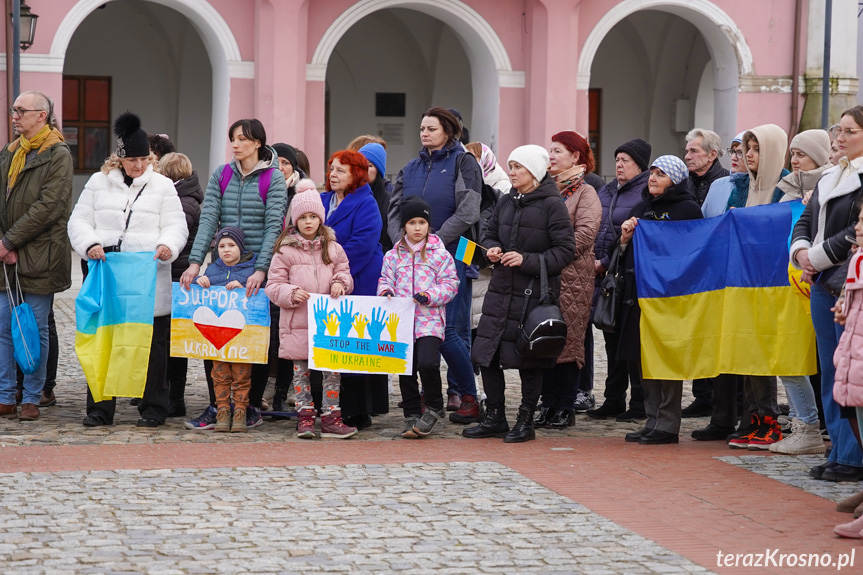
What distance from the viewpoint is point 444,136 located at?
27.7ft

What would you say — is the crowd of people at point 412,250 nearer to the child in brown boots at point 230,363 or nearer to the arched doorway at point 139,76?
the child in brown boots at point 230,363

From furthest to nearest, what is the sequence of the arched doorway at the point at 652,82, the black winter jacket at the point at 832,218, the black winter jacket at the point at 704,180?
1. the arched doorway at the point at 652,82
2. the black winter jacket at the point at 704,180
3. the black winter jacket at the point at 832,218

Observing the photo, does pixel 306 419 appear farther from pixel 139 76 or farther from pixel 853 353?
pixel 139 76

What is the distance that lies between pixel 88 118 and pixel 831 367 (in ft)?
61.0

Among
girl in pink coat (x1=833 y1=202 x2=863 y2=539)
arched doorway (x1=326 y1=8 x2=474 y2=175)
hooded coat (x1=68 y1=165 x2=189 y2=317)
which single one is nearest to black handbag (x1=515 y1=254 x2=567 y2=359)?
girl in pink coat (x1=833 y1=202 x2=863 y2=539)

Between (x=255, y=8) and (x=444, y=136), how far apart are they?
1070 centimetres

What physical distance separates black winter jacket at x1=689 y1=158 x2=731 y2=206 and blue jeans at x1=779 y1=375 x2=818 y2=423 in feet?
5.85

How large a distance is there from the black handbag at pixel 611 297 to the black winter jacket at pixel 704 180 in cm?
105

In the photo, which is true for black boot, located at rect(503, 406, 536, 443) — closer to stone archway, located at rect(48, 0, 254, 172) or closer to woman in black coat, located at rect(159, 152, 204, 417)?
woman in black coat, located at rect(159, 152, 204, 417)

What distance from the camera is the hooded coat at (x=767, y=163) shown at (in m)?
7.55

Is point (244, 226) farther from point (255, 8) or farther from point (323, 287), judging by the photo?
point (255, 8)

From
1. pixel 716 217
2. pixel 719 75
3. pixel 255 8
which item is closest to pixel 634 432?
pixel 716 217

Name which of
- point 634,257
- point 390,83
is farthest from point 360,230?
point 390,83

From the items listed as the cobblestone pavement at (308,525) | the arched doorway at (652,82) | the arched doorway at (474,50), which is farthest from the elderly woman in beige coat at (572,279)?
the arched doorway at (652,82)
